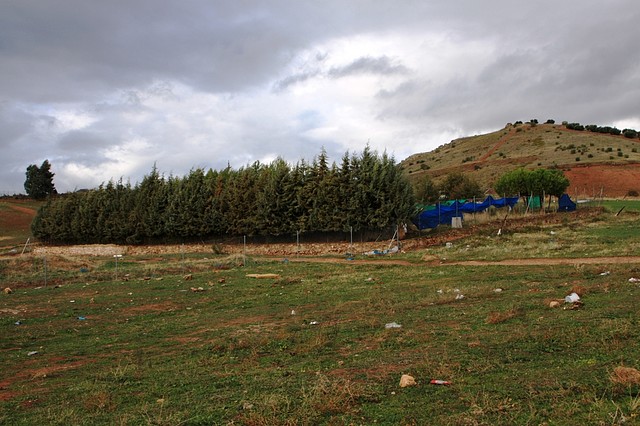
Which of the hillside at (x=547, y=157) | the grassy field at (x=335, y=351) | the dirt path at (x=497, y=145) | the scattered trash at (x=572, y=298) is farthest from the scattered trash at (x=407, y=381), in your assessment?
the dirt path at (x=497, y=145)

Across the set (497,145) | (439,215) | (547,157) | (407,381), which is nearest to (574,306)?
(407,381)

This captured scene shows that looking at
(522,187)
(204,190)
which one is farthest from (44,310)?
(522,187)

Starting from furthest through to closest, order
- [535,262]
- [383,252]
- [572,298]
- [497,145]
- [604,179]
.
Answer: [497,145] → [604,179] → [383,252] → [535,262] → [572,298]

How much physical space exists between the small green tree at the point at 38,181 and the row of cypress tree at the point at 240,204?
4457cm

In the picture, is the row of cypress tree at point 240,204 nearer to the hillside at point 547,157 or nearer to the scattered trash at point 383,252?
the scattered trash at point 383,252

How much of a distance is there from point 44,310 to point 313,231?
24.1 m

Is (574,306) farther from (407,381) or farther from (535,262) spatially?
(535,262)

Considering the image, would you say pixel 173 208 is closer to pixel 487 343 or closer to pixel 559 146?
pixel 487 343

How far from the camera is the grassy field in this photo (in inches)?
234

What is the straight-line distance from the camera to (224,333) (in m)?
12.0

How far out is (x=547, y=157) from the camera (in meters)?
82.6

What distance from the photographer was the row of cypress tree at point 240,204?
37.3 m

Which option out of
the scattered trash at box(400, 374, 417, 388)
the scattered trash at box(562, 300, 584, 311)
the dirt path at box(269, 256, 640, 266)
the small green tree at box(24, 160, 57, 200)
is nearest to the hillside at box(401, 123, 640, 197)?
the dirt path at box(269, 256, 640, 266)

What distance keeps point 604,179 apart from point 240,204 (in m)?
52.9
